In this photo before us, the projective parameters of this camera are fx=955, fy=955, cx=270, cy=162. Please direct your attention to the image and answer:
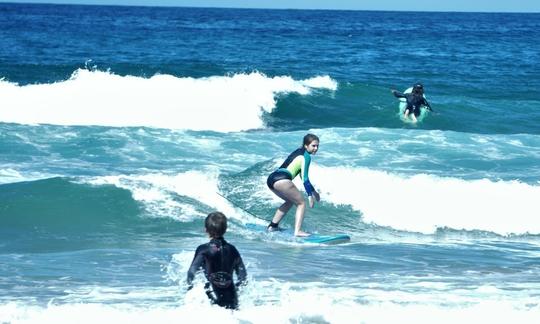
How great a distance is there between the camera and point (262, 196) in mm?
14516

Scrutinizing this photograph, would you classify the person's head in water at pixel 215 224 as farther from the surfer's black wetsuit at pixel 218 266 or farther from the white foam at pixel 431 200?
the white foam at pixel 431 200

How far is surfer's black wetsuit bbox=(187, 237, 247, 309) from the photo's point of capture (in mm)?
6828

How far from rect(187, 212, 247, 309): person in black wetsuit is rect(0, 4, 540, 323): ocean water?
17 cm

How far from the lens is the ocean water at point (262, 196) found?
8.59m

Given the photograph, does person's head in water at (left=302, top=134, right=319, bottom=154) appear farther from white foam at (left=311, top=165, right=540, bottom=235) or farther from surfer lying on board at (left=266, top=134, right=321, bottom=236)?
white foam at (left=311, top=165, right=540, bottom=235)

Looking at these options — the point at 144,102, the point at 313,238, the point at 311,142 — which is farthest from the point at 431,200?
the point at 144,102

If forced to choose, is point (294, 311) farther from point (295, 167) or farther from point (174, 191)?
point (174, 191)

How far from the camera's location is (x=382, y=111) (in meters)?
26.9

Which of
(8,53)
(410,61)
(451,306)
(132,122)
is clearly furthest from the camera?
(410,61)

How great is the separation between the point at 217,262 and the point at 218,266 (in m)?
0.03

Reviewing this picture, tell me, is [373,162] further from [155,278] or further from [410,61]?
[410,61]

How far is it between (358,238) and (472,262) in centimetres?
224

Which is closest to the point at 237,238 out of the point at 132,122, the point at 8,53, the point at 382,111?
the point at 132,122

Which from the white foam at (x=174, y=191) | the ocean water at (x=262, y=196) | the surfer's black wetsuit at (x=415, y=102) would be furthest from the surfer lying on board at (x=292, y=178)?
the surfer's black wetsuit at (x=415, y=102)
